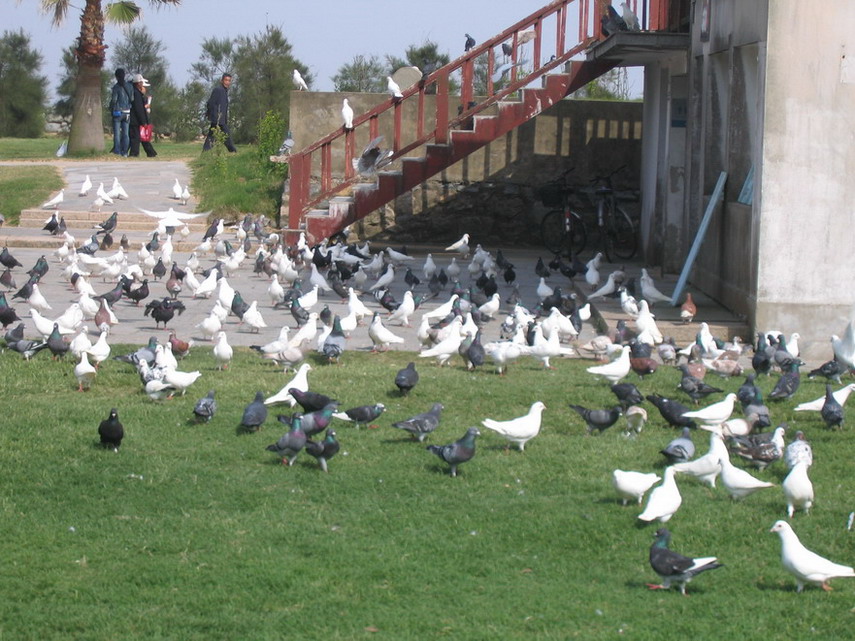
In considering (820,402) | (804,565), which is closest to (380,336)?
(820,402)

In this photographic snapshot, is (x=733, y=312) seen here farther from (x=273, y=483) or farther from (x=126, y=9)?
(x=126, y=9)

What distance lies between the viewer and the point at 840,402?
9.31 m

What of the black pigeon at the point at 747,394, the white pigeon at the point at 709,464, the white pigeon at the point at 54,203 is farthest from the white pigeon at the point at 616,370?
the white pigeon at the point at 54,203

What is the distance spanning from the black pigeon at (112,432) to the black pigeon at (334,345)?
3.13 metres

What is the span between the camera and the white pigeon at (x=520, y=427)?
8.45m

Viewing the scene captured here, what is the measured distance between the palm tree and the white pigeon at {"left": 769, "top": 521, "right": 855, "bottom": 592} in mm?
25971

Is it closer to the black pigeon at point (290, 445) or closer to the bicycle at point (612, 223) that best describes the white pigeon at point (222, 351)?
the black pigeon at point (290, 445)

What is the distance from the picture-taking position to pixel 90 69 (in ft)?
97.1

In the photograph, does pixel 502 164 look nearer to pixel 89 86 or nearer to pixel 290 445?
pixel 89 86

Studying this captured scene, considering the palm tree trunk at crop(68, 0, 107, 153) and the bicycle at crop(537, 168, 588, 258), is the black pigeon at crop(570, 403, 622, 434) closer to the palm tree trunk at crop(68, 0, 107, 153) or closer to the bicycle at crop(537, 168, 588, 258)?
the bicycle at crop(537, 168, 588, 258)

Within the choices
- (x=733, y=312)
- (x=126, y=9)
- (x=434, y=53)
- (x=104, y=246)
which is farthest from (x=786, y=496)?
(x=434, y=53)

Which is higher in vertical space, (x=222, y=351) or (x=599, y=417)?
(x=222, y=351)

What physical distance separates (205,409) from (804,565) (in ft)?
15.2

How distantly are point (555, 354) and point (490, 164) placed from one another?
10.5 meters
